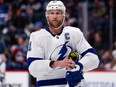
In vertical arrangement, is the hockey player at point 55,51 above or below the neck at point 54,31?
below

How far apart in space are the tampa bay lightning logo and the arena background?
14.8ft

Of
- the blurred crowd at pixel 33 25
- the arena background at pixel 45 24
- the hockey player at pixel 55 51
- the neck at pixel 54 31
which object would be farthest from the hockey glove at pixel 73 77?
the blurred crowd at pixel 33 25

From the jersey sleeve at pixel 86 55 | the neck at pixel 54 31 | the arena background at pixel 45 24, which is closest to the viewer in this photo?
the jersey sleeve at pixel 86 55

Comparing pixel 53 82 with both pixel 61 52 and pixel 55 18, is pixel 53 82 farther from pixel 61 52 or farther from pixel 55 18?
pixel 55 18

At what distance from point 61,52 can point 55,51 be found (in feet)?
0.17

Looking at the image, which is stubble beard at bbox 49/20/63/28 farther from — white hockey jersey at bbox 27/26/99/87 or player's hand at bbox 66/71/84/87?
player's hand at bbox 66/71/84/87

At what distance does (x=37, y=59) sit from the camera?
3.78 metres

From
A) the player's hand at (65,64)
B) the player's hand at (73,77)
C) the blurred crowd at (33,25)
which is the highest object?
the player's hand at (65,64)

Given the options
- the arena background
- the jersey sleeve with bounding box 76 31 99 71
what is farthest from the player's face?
the arena background

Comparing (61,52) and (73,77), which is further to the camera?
(61,52)

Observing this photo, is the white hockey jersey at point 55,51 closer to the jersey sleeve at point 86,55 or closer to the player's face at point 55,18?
the jersey sleeve at point 86,55

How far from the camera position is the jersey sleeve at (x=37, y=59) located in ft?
12.2

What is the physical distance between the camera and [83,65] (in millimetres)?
3773

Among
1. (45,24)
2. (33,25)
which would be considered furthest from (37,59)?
(33,25)
